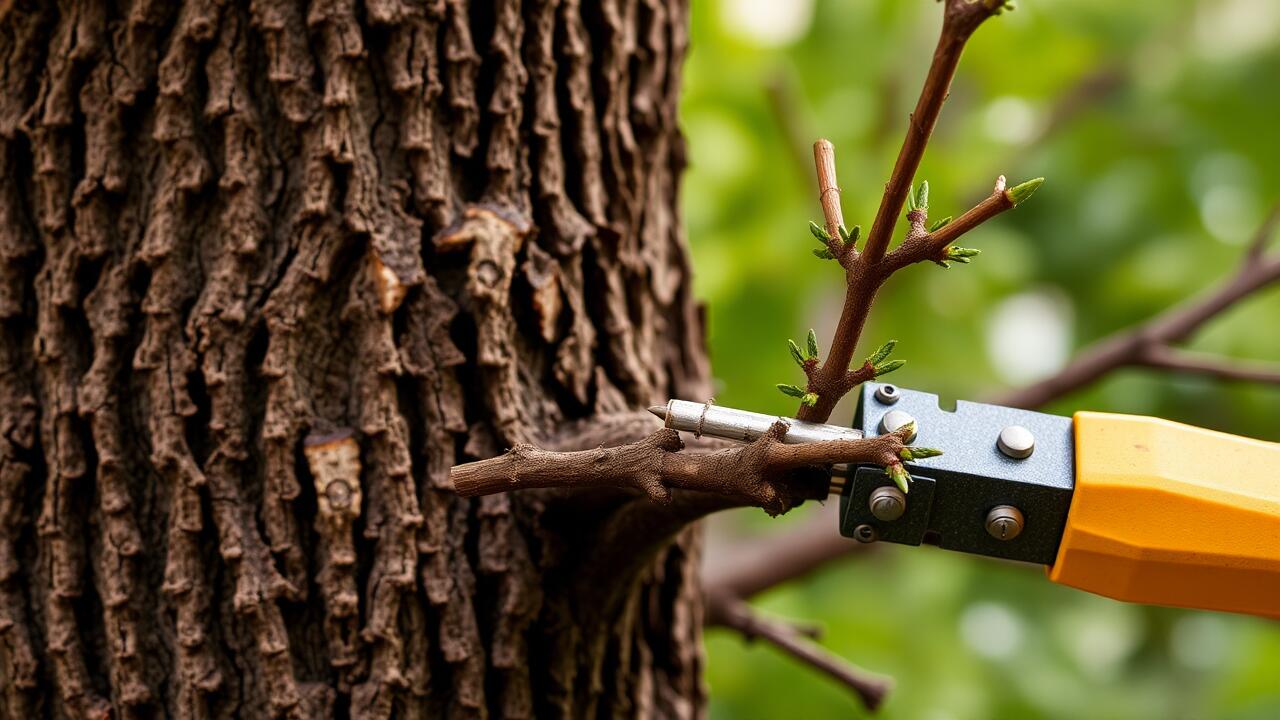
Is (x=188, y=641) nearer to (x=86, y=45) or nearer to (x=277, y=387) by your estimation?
(x=277, y=387)

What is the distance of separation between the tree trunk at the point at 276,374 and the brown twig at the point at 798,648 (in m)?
0.62

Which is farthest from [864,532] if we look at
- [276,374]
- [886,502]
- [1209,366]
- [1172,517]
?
[1209,366]

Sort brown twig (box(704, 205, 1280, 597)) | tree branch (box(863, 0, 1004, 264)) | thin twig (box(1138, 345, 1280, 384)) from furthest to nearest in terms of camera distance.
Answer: brown twig (box(704, 205, 1280, 597)) → thin twig (box(1138, 345, 1280, 384)) → tree branch (box(863, 0, 1004, 264))

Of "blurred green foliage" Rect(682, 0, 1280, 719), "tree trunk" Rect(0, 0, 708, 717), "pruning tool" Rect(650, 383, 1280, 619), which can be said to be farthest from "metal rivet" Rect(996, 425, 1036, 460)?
"blurred green foliage" Rect(682, 0, 1280, 719)

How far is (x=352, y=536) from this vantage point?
1.11 m

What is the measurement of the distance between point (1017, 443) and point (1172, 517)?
0.13 meters

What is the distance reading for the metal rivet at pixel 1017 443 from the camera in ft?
2.98

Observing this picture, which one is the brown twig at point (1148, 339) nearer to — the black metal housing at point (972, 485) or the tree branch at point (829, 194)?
the black metal housing at point (972, 485)

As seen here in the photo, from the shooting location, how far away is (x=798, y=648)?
5.59 ft

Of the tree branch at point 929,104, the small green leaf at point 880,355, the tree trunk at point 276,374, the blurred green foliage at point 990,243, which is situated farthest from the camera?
the blurred green foliage at point 990,243

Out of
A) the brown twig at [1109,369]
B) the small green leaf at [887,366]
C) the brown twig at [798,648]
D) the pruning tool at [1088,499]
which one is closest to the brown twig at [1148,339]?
the brown twig at [1109,369]

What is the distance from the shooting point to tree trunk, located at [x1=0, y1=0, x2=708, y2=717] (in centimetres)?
110

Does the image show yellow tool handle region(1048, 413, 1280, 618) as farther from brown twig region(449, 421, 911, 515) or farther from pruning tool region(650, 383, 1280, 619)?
brown twig region(449, 421, 911, 515)

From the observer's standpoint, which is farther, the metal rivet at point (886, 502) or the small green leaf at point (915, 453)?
the metal rivet at point (886, 502)
